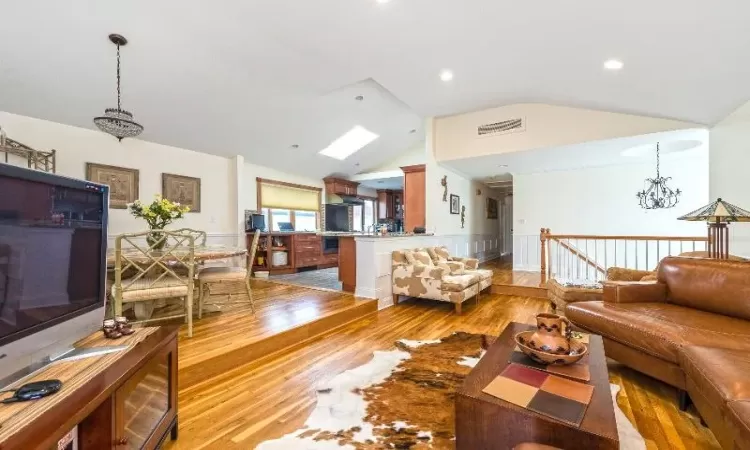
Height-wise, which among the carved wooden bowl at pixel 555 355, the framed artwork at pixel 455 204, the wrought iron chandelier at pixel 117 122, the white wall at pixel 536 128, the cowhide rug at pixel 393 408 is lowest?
the cowhide rug at pixel 393 408

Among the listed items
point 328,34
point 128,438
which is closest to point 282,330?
point 128,438

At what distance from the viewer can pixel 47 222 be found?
1.15 metres

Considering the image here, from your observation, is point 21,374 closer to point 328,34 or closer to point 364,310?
point 364,310

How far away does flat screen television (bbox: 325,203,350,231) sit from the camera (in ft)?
25.8

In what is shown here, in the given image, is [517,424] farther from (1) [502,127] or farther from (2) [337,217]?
(2) [337,217]

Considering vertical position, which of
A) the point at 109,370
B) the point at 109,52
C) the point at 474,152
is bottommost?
the point at 109,370

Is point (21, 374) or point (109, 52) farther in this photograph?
point (109, 52)

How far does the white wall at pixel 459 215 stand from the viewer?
222 inches

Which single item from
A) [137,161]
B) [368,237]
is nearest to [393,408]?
[368,237]

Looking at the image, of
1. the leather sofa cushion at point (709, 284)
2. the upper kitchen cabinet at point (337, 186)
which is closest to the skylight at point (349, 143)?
the upper kitchen cabinet at point (337, 186)

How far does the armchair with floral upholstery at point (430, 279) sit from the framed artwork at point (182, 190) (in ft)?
12.0

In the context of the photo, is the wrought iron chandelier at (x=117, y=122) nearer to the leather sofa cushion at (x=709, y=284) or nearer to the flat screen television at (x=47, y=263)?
the flat screen television at (x=47, y=263)

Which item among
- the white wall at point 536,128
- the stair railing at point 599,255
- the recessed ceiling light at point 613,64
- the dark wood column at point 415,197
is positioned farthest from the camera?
the dark wood column at point 415,197

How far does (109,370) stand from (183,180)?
197 inches
